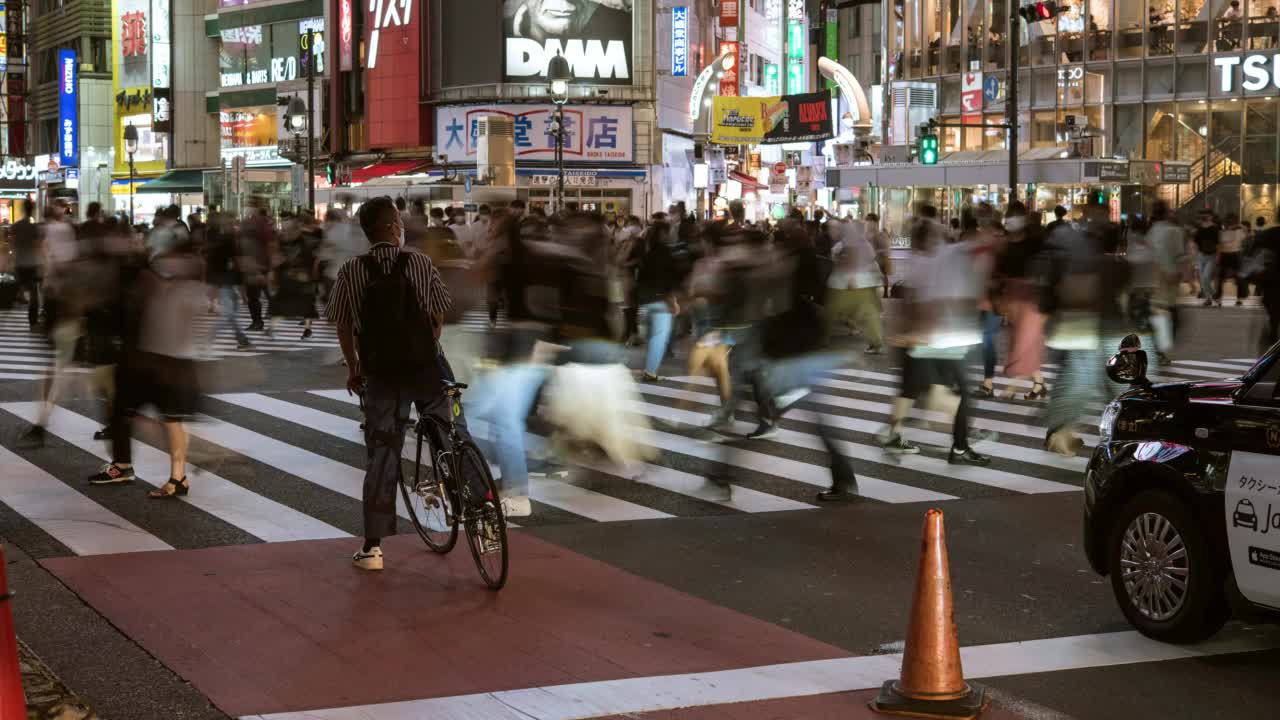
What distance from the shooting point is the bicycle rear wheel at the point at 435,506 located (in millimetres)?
8445

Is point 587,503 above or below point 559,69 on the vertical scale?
below

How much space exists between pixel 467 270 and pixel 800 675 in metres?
8.51

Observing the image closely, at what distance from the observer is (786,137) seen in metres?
56.9

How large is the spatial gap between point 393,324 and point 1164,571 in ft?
13.4

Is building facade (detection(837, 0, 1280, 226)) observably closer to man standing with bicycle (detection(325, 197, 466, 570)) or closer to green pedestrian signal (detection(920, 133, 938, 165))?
green pedestrian signal (detection(920, 133, 938, 165))

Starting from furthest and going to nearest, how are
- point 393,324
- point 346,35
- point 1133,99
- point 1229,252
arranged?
point 346,35 → point 1133,99 → point 1229,252 → point 393,324

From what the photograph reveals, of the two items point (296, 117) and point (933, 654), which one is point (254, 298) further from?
point (933, 654)

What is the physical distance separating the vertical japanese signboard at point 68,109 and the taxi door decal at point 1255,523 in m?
88.9

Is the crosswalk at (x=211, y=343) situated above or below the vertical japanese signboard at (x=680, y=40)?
below

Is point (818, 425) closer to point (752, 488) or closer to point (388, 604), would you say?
point (752, 488)

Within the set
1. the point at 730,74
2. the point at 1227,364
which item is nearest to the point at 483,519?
the point at 1227,364

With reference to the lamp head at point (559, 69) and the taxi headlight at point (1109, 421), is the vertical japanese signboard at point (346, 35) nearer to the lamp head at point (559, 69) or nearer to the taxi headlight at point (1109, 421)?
the lamp head at point (559, 69)

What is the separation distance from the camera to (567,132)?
182 ft

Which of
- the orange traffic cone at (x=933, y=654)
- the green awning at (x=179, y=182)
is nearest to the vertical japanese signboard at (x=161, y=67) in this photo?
the green awning at (x=179, y=182)
